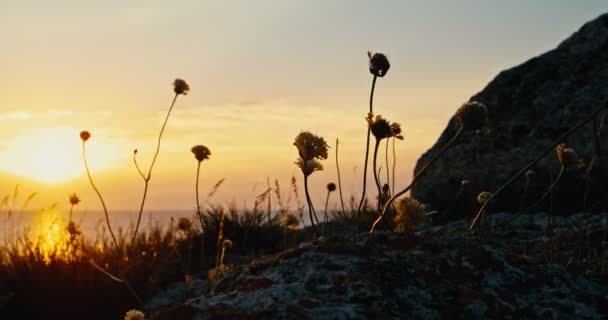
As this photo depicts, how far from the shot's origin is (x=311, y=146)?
2.82m

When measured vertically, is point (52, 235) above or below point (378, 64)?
below

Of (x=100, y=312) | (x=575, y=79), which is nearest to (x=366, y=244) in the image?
(x=100, y=312)

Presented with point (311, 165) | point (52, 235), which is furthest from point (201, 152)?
point (52, 235)

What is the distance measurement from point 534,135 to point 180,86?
4.64m

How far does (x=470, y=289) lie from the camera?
78.3 inches

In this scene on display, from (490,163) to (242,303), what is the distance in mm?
6413

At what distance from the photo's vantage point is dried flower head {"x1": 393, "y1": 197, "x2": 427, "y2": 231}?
10.4ft

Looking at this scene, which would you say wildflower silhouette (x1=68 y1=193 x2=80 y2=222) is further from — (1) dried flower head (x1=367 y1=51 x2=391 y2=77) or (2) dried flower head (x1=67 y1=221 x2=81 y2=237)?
(1) dried flower head (x1=367 y1=51 x2=391 y2=77)

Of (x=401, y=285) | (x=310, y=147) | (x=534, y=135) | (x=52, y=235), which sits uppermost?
(x=534, y=135)

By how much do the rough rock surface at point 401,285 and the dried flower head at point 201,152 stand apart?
232 cm

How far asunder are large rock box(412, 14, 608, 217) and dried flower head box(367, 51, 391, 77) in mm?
4657

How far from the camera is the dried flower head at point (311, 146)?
281 centimetres

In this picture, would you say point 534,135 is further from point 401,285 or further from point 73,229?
point 401,285

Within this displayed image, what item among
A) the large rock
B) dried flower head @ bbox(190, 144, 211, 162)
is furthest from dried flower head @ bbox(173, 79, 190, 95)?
the large rock
